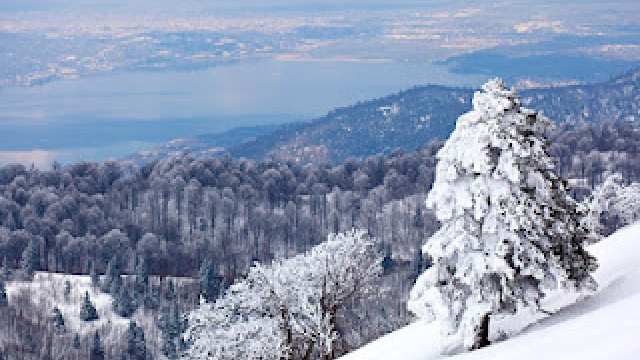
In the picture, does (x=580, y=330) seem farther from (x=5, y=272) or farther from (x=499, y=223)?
(x=5, y=272)

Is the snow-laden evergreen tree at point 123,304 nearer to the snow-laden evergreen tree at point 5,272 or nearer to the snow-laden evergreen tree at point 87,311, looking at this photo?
the snow-laden evergreen tree at point 87,311

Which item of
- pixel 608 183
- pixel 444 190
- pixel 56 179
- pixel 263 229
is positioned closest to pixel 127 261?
pixel 263 229

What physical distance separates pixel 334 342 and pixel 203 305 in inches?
246

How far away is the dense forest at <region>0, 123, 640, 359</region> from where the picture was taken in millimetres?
124375

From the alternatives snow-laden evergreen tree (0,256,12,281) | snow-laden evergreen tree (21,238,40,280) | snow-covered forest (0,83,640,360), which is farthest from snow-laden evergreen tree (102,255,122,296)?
snow-laden evergreen tree (0,256,12,281)

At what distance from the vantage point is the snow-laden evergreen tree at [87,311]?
9856cm

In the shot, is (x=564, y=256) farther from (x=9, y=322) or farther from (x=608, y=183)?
(x=9, y=322)

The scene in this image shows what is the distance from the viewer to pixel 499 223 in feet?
66.4

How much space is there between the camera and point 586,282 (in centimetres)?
2123

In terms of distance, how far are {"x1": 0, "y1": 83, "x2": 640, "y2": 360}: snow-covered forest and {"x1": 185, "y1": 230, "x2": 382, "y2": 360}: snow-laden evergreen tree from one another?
0.31 ft

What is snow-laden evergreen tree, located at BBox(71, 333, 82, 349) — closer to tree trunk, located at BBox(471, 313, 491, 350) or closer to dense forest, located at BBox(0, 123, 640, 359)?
dense forest, located at BBox(0, 123, 640, 359)

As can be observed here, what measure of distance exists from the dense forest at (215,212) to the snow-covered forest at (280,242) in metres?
0.43

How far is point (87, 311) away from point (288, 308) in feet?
247

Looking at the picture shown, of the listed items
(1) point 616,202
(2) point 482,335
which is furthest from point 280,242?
(2) point 482,335
